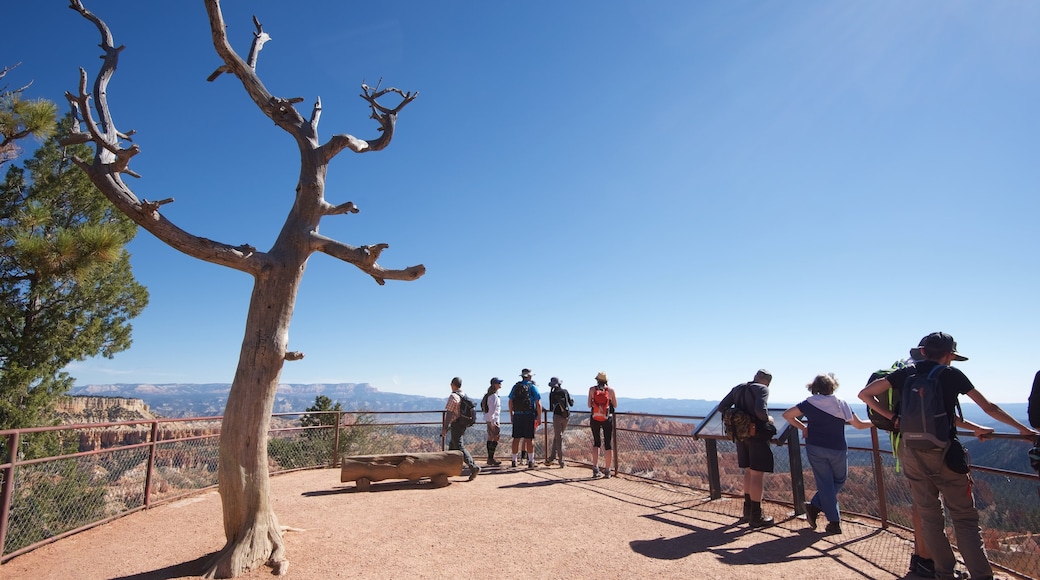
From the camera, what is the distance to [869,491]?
6.58 meters

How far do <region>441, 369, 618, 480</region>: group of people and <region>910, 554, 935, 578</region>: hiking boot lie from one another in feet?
16.5

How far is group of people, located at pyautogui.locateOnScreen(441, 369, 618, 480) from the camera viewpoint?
30.3 ft

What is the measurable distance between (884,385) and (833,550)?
1926 mm

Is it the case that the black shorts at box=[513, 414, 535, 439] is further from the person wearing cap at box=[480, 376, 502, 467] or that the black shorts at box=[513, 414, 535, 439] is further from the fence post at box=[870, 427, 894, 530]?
the fence post at box=[870, 427, 894, 530]

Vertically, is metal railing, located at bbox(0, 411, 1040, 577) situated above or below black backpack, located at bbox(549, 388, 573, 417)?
below

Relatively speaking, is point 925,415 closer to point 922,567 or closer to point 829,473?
point 922,567

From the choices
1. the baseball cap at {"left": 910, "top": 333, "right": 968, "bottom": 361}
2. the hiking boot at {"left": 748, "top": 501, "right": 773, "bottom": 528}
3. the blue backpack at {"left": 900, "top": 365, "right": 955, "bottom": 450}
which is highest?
the baseball cap at {"left": 910, "top": 333, "right": 968, "bottom": 361}

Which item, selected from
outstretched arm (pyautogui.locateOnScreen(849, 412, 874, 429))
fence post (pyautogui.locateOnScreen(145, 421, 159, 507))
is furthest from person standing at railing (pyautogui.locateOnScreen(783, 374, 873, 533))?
fence post (pyautogui.locateOnScreen(145, 421, 159, 507))

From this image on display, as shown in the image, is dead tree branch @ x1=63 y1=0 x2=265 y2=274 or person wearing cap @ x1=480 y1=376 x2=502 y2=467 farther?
person wearing cap @ x1=480 y1=376 x2=502 y2=467

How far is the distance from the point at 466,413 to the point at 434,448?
3025 mm

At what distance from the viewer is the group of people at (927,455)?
3.87 meters

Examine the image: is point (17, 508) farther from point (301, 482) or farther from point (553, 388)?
point (553, 388)

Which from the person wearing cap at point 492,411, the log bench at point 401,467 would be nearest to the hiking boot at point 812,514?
the log bench at point 401,467

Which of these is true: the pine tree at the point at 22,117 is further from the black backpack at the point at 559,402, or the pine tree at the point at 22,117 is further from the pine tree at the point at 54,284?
the black backpack at the point at 559,402
